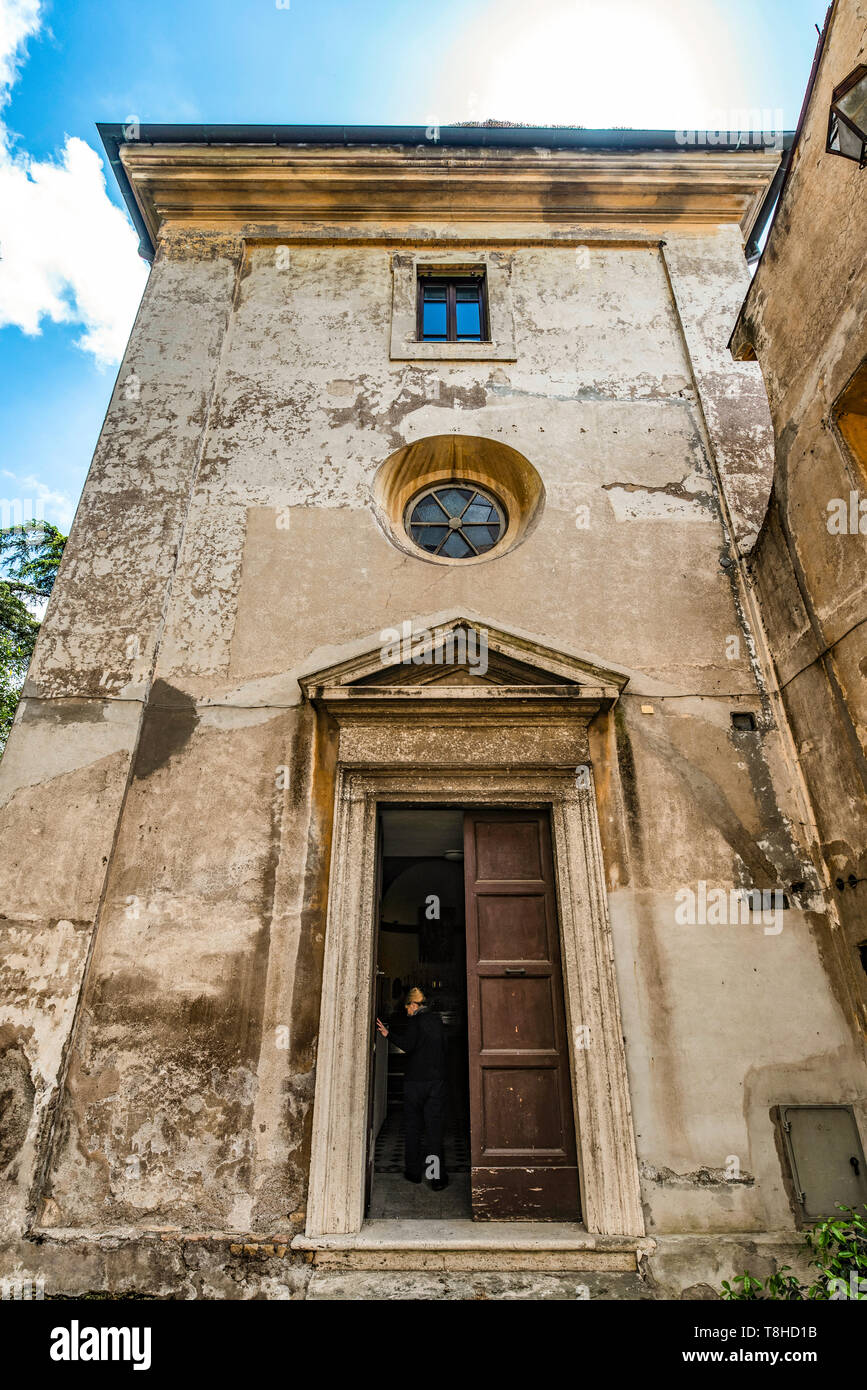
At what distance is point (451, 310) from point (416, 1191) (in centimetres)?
809

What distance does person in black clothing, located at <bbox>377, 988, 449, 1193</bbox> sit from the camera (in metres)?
5.27

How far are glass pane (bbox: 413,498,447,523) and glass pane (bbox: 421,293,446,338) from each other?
2.05m

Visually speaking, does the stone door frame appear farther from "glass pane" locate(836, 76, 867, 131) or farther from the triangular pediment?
"glass pane" locate(836, 76, 867, 131)

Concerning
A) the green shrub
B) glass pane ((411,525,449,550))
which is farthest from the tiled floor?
glass pane ((411,525,449,550))

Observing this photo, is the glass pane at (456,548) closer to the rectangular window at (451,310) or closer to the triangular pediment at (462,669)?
the triangular pediment at (462,669)

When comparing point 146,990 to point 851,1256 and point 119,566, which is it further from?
point 851,1256

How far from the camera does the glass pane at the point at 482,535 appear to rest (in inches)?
259

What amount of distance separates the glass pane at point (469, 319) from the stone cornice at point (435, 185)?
45.5 inches

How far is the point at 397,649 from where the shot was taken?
5.47 metres

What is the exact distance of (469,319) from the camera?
25.2 ft

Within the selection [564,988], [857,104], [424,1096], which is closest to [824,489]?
[857,104]

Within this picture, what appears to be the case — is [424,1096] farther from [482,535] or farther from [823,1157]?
[482,535]

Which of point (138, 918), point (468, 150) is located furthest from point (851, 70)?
point (138, 918)

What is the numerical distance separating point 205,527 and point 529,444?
9.86 feet
